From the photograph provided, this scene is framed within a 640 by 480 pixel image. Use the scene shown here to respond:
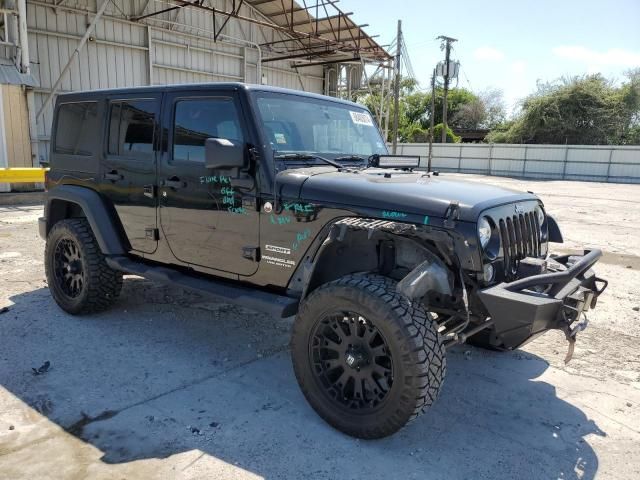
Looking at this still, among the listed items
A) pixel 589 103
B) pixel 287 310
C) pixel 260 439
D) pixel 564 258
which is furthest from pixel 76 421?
pixel 589 103

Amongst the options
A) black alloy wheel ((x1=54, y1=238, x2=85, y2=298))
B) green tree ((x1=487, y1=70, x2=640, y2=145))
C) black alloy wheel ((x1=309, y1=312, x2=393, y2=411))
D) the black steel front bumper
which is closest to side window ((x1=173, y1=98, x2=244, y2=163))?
black alloy wheel ((x1=309, y1=312, x2=393, y2=411))

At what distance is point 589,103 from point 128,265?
137 feet

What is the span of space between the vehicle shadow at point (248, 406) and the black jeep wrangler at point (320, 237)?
249 mm

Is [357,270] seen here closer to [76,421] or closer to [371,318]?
[371,318]

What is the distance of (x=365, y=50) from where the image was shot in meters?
20.2

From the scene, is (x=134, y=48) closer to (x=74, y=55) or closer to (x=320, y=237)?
(x=74, y=55)

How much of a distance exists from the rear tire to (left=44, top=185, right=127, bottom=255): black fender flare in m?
0.19

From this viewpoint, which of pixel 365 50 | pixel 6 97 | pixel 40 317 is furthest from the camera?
pixel 365 50

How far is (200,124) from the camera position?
152 inches

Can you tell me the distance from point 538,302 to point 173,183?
275 cm

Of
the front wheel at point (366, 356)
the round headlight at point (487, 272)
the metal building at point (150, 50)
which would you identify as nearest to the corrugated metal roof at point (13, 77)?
the metal building at point (150, 50)

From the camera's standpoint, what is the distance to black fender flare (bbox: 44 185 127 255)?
14.6 feet

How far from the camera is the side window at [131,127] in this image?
4.21 meters

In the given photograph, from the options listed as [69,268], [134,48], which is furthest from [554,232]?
[134,48]
